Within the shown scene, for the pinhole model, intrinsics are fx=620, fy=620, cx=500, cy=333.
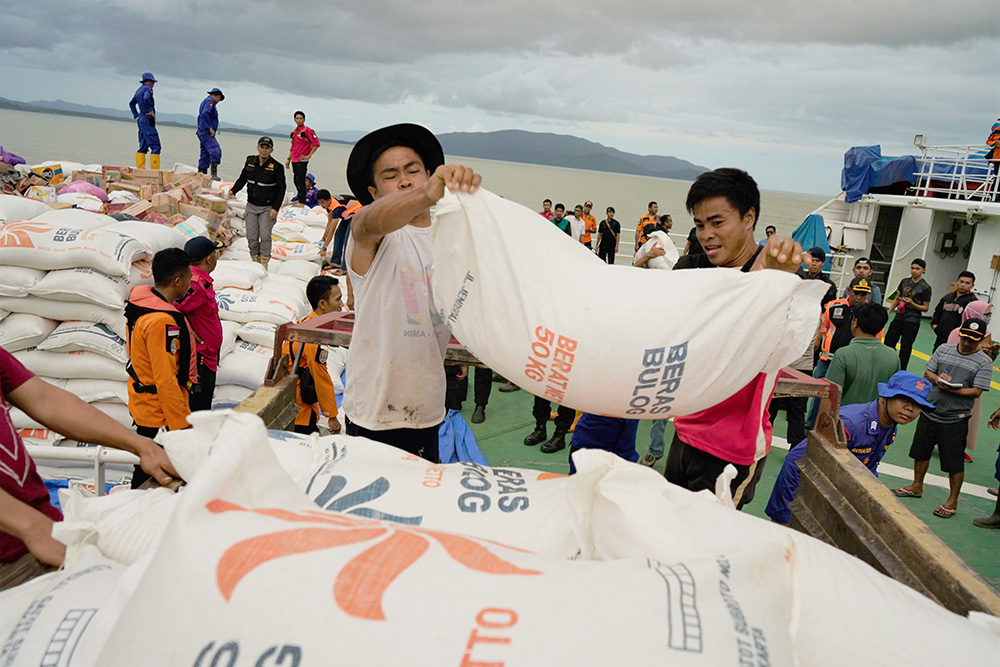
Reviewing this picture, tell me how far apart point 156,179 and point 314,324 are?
410 inches

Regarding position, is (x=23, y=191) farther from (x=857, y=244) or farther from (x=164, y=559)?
(x=857, y=244)

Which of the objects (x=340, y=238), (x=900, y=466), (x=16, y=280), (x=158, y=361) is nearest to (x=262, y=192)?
(x=340, y=238)

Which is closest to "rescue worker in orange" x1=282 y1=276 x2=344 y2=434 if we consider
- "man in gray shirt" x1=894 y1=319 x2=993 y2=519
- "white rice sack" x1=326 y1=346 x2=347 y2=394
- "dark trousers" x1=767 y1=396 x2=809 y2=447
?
"white rice sack" x1=326 y1=346 x2=347 y2=394

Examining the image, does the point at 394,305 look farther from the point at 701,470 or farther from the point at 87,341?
the point at 87,341

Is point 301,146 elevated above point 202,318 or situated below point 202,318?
above

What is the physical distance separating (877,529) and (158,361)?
127 inches

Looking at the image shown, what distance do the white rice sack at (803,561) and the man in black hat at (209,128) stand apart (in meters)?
13.1

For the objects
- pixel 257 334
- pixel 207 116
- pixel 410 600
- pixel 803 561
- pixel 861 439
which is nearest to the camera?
pixel 410 600

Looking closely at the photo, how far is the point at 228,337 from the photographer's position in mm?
4762

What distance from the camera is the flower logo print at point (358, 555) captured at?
2.83ft

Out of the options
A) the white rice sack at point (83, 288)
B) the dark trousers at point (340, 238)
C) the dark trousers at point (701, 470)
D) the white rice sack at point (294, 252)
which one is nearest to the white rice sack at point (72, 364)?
the white rice sack at point (83, 288)

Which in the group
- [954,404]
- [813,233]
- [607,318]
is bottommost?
[954,404]

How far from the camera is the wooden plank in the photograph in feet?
4.13

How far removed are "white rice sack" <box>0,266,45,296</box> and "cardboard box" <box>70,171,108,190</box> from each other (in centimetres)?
715
